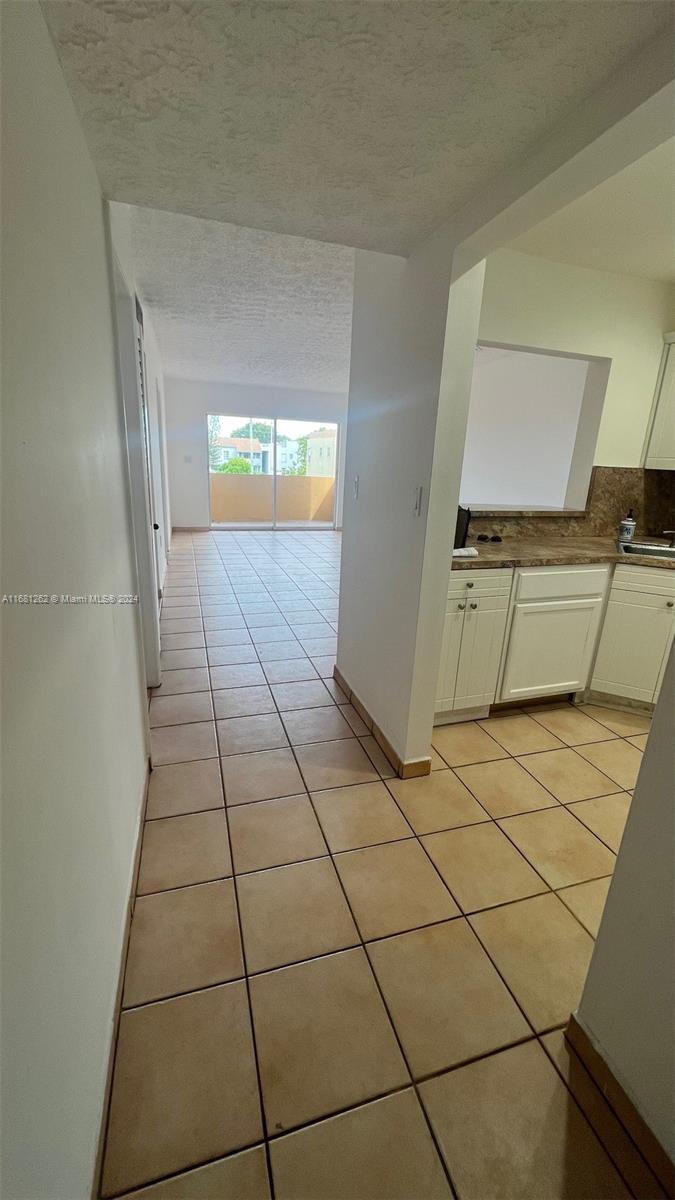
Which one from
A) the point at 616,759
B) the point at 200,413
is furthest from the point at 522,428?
the point at 200,413

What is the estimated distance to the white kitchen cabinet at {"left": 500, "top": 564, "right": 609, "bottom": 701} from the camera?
234 centimetres

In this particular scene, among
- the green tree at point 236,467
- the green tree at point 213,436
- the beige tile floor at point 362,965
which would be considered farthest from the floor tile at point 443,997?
the green tree at point 236,467

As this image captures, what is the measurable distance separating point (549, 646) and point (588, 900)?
1.26 metres

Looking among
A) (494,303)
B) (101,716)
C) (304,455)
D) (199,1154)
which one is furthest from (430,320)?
(304,455)

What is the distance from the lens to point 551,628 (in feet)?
8.04

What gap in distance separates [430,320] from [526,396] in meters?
2.39

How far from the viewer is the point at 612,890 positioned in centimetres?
102

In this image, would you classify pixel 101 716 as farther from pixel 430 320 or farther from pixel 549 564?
pixel 549 564

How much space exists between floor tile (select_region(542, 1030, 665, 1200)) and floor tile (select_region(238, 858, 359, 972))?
0.55 m

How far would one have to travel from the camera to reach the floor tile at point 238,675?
2787mm

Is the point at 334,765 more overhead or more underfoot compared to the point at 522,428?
more underfoot

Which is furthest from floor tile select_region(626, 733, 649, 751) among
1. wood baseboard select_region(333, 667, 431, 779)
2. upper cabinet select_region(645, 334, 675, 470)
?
upper cabinet select_region(645, 334, 675, 470)

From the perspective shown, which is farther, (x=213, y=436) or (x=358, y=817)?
(x=213, y=436)

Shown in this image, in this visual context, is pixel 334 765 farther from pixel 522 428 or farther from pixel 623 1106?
pixel 522 428
